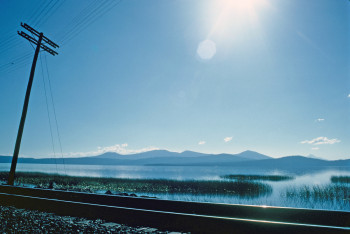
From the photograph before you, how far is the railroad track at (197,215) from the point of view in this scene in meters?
3.97

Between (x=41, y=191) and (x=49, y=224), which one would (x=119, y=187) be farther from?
(x=49, y=224)

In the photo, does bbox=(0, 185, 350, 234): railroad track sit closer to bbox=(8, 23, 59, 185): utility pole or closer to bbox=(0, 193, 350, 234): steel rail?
bbox=(0, 193, 350, 234): steel rail

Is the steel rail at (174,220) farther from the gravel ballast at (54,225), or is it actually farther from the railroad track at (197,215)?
the gravel ballast at (54,225)

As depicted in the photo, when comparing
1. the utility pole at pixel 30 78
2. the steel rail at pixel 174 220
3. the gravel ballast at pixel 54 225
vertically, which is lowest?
the gravel ballast at pixel 54 225

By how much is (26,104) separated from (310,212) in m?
17.0

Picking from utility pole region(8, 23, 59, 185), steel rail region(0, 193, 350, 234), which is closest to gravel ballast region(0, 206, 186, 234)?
steel rail region(0, 193, 350, 234)

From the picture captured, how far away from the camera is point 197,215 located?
4566 mm

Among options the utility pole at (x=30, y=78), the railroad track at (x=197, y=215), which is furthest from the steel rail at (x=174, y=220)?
the utility pole at (x=30, y=78)

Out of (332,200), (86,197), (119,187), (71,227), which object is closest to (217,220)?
(71,227)

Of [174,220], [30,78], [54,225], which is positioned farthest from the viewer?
[30,78]

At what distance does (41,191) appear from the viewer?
9836 millimetres

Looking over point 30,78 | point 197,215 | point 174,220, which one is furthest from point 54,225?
A: point 30,78

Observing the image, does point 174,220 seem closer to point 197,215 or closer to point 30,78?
point 197,215

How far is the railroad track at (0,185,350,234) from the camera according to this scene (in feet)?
13.0
